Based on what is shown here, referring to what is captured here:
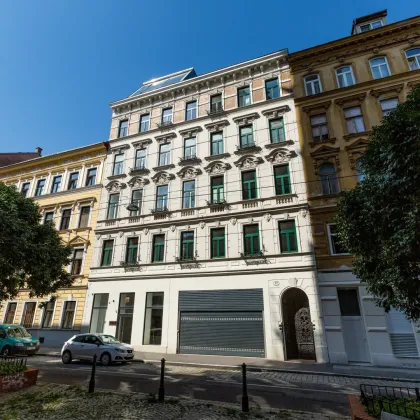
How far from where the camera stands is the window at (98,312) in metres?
18.9

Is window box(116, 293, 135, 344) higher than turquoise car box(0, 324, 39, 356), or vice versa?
window box(116, 293, 135, 344)

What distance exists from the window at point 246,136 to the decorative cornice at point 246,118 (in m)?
0.36

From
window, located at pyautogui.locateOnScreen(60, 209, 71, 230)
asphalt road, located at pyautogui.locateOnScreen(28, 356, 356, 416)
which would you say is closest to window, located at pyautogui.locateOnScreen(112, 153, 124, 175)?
window, located at pyautogui.locateOnScreen(60, 209, 71, 230)

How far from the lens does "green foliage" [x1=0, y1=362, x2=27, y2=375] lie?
801cm

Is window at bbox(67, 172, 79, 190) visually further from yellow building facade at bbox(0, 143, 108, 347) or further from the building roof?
the building roof

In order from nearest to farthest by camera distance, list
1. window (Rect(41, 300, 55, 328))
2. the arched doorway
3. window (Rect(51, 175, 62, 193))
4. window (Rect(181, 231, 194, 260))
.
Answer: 1. the arched doorway
2. window (Rect(181, 231, 194, 260))
3. window (Rect(41, 300, 55, 328))
4. window (Rect(51, 175, 62, 193))

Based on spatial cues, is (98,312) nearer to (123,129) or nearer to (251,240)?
(251,240)

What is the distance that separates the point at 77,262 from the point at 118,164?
862 centimetres

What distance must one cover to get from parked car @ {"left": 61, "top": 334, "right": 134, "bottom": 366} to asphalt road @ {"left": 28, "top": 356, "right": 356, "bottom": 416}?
525 millimetres

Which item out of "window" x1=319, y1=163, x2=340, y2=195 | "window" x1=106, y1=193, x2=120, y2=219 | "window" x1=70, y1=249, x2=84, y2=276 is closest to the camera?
"window" x1=319, y1=163, x2=340, y2=195

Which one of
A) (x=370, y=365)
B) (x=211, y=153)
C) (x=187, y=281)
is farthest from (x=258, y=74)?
(x=370, y=365)

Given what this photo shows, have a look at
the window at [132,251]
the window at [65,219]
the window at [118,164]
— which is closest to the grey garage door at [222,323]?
the window at [132,251]

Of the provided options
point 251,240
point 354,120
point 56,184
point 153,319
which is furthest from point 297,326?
point 56,184

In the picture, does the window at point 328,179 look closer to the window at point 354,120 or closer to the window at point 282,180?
the window at point 282,180
